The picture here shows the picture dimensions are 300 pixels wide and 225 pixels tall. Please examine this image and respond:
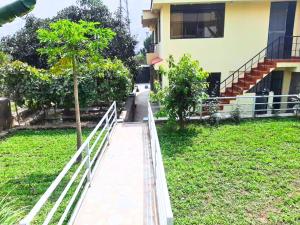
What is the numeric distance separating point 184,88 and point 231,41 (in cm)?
533

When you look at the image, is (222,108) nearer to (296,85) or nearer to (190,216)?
(296,85)

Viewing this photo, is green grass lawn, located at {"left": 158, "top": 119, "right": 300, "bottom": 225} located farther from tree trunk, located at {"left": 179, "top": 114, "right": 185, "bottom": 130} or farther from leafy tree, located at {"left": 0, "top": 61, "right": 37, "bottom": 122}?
leafy tree, located at {"left": 0, "top": 61, "right": 37, "bottom": 122}

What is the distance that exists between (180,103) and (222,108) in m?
3.50

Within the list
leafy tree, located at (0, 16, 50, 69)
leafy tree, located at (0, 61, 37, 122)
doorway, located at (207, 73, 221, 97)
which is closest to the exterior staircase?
doorway, located at (207, 73, 221, 97)

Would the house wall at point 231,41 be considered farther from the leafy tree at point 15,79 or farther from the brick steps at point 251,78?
the leafy tree at point 15,79

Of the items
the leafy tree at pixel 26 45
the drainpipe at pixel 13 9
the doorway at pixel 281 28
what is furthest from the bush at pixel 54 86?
the doorway at pixel 281 28

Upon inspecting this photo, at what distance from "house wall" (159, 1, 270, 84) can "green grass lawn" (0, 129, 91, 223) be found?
6140mm

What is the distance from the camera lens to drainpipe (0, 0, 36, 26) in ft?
15.7

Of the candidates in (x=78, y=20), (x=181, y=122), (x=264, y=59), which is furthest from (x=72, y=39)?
(x=78, y=20)

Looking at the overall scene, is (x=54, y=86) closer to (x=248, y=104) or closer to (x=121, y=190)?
(x=121, y=190)

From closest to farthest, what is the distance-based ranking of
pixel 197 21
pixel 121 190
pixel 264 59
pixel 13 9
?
pixel 13 9, pixel 121 190, pixel 197 21, pixel 264 59

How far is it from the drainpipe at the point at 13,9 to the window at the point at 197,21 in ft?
29.4

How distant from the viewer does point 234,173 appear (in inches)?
258

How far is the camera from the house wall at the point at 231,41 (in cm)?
1294
